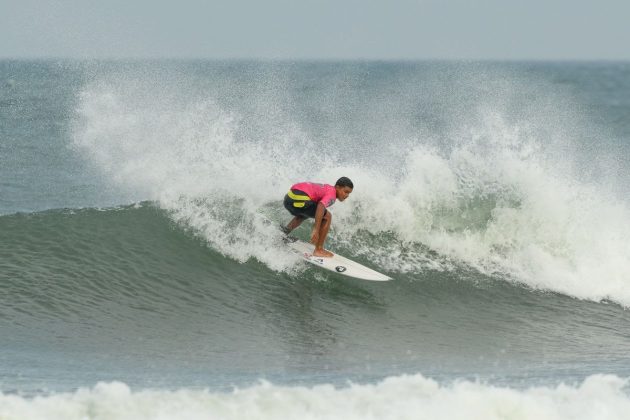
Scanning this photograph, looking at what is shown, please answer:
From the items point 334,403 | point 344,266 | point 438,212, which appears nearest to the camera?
point 334,403

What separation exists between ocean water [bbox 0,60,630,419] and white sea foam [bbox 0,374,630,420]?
19 mm

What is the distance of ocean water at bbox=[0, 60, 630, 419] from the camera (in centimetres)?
633

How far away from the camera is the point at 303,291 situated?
10.5 meters

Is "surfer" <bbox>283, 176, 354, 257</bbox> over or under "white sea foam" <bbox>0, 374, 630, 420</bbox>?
over

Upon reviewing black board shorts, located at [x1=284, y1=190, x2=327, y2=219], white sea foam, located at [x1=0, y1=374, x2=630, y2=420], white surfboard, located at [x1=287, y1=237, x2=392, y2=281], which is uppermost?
black board shorts, located at [x1=284, y1=190, x2=327, y2=219]

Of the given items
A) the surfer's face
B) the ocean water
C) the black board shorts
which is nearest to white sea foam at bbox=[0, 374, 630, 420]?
the ocean water

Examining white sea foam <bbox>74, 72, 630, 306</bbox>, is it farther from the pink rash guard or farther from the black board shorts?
the pink rash guard

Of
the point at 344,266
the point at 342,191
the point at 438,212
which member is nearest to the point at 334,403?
the point at 342,191

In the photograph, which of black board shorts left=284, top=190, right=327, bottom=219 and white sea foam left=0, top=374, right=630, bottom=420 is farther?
black board shorts left=284, top=190, right=327, bottom=219

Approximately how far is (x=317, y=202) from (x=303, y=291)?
1267 millimetres

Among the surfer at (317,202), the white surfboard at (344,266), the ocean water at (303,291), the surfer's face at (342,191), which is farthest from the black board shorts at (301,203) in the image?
the ocean water at (303,291)

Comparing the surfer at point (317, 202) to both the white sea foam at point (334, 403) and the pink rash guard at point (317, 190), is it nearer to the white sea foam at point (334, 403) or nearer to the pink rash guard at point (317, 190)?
the pink rash guard at point (317, 190)

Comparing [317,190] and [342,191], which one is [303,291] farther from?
[342,191]

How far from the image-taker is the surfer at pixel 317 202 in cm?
1016
